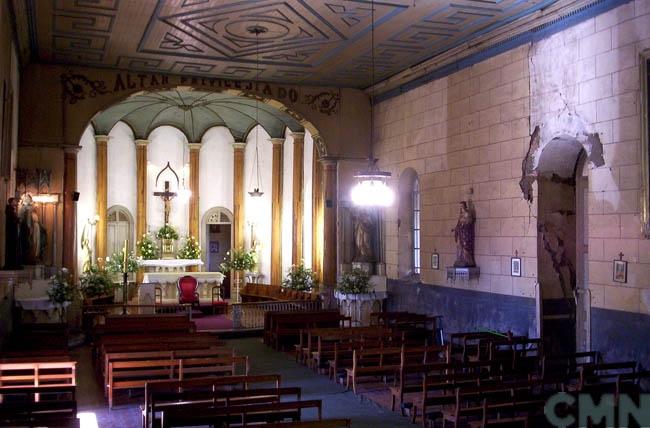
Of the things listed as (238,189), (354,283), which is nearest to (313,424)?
(354,283)

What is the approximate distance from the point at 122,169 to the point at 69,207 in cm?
772

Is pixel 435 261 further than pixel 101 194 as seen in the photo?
No

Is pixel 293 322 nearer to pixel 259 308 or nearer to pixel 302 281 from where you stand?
pixel 259 308

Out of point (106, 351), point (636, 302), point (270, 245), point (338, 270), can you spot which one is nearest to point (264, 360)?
point (106, 351)

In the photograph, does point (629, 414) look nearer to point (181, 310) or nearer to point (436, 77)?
point (436, 77)

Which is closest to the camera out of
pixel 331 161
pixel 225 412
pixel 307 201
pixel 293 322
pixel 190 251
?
pixel 225 412

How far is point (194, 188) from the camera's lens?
898 inches

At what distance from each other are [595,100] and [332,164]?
7899 mm

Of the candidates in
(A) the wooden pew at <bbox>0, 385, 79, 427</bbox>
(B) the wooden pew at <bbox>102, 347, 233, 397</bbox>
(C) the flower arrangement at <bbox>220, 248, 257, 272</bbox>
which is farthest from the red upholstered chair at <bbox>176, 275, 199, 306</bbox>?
(A) the wooden pew at <bbox>0, 385, 79, 427</bbox>

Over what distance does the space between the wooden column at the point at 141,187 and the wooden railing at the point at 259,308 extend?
7594mm

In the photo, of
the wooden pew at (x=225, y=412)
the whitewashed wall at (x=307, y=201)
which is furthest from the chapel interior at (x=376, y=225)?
the whitewashed wall at (x=307, y=201)

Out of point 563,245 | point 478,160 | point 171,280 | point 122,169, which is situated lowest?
point 171,280

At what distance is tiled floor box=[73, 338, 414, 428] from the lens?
8086mm

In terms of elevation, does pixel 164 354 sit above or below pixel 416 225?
below
